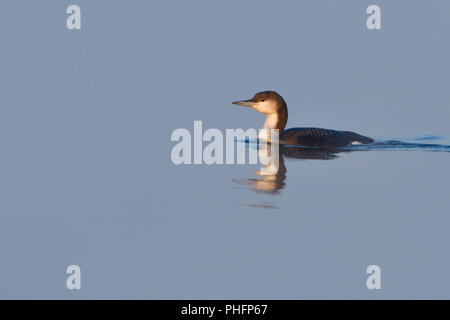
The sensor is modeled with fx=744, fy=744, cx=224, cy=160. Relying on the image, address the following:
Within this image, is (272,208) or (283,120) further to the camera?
(283,120)

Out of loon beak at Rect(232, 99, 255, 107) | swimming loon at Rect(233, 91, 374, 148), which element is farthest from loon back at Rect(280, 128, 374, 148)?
loon beak at Rect(232, 99, 255, 107)

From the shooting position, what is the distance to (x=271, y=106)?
25.8 ft

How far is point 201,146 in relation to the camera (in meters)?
6.88

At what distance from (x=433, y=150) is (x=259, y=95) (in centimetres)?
187

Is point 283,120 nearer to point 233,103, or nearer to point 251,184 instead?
point 233,103

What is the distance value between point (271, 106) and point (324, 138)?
715mm

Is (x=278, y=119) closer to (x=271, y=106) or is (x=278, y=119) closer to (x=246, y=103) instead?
(x=271, y=106)

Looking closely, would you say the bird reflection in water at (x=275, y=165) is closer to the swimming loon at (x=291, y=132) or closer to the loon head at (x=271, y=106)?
the swimming loon at (x=291, y=132)

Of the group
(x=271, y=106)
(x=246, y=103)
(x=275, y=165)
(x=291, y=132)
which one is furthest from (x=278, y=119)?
(x=275, y=165)

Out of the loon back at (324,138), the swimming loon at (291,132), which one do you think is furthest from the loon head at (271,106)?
the loon back at (324,138)

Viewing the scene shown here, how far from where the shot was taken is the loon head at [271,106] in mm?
7824

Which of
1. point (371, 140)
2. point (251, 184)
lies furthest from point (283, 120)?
point (251, 184)
